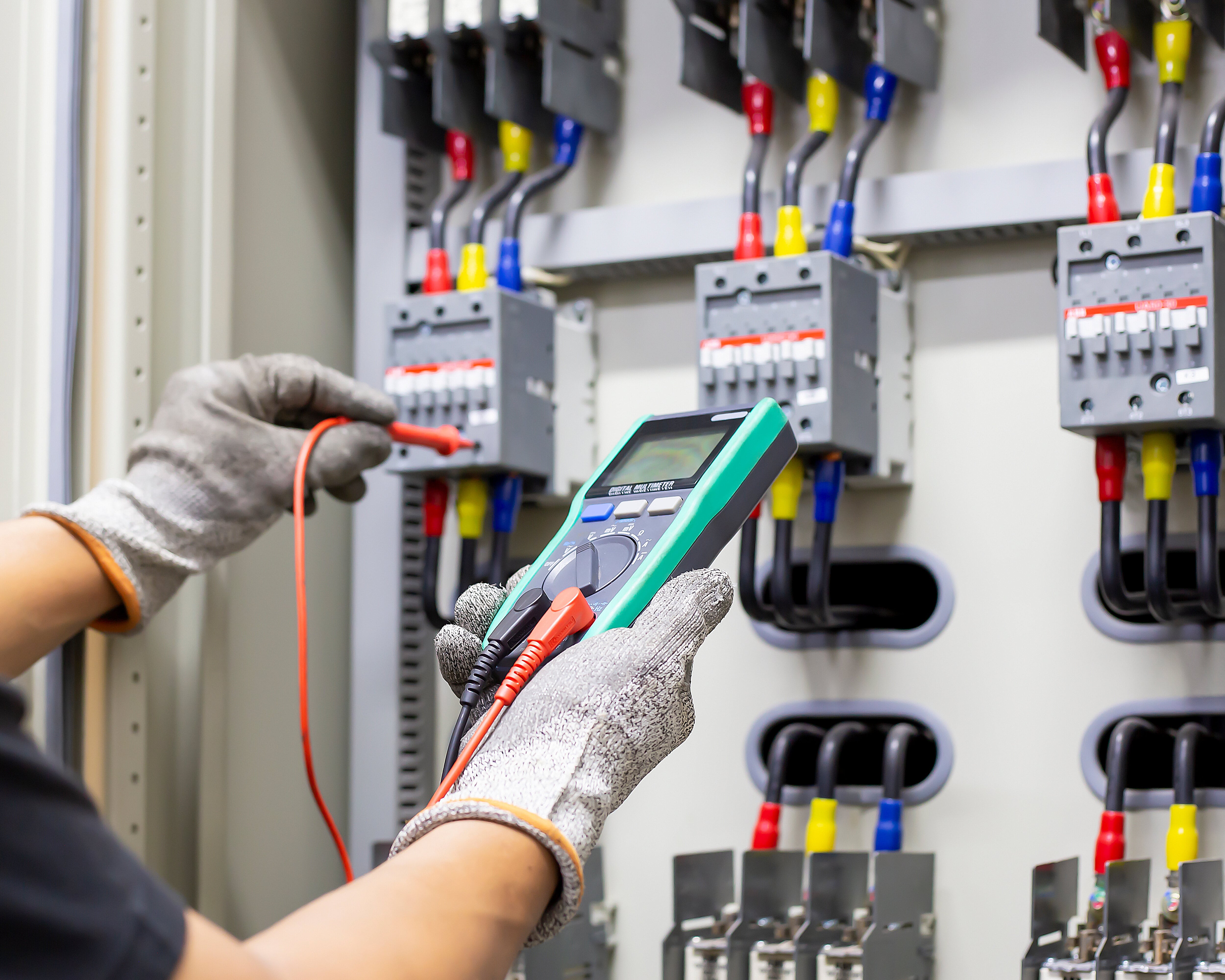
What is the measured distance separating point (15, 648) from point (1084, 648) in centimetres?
94

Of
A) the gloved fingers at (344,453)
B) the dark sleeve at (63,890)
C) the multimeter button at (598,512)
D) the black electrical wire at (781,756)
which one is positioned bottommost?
the black electrical wire at (781,756)

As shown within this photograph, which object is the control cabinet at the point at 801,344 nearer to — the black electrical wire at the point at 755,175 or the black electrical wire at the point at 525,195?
the black electrical wire at the point at 755,175

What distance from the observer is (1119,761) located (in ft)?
3.72

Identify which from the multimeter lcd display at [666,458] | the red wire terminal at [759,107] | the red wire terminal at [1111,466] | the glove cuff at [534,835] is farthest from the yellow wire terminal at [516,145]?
the glove cuff at [534,835]

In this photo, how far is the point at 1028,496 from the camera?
1.27 m

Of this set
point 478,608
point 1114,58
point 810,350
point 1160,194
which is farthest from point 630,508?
point 1114,58

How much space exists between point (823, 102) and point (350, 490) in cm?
61

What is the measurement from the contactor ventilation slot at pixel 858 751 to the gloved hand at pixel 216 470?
1.63 feet

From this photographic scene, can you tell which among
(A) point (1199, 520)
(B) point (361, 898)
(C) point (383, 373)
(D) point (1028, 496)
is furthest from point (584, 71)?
(B) point (361, 898)

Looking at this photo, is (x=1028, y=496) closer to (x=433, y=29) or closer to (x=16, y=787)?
(x=433, y=29)

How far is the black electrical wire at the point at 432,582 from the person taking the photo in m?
1.38

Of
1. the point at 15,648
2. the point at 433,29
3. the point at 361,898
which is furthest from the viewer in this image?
the point at 433,29

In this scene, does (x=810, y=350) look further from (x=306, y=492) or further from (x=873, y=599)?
(x=306, y=492)

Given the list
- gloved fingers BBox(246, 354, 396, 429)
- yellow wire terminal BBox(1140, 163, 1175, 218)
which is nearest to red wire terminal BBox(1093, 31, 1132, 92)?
yellow wire terminal BBox(1140, 163, 1175, 218)
